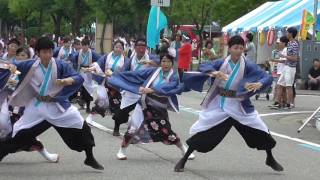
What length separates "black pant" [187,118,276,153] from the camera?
7570mm

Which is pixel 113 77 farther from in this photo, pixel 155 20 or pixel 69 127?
pixel 155 20

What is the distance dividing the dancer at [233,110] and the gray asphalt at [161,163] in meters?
0.36

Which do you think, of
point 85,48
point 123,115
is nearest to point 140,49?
point 123,115

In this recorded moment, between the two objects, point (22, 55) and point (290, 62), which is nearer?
point (22, 55)

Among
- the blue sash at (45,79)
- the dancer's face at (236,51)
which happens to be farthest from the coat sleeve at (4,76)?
the dancer's face at (236,51)

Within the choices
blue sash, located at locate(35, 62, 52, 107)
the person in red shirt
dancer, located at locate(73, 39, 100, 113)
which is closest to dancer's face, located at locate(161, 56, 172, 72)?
blue sash, located at locate(35, 62, 52, 107)

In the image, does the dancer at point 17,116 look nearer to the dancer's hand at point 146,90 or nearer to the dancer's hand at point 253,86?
the dancer's hand at point 146,90

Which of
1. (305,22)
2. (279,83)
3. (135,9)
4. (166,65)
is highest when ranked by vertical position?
(135,9)

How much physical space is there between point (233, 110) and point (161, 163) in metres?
1.27

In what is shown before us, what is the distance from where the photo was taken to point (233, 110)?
7.57m

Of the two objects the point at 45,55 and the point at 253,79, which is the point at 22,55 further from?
the point at 253,79

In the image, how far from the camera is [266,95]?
18.5 metres

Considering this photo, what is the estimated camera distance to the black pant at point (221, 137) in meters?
7.57

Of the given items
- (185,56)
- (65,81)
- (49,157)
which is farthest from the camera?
(185,56)
